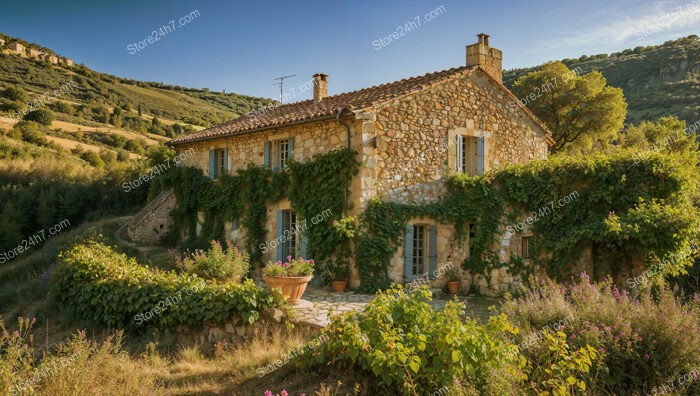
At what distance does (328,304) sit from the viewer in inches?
364

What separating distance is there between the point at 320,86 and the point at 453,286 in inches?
304

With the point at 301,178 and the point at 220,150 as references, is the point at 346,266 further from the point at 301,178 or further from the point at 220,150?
the point at 220,150

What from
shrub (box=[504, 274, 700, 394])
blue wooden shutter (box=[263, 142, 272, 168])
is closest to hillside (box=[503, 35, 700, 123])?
blue wooden shutter (box=[263, 142, 272, 168])

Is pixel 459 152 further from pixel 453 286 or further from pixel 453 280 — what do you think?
pixel 453 286

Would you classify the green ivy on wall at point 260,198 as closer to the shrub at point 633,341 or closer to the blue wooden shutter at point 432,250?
the blue wooden shutter at point 432,250

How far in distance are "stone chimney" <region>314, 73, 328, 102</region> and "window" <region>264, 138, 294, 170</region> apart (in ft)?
8.61

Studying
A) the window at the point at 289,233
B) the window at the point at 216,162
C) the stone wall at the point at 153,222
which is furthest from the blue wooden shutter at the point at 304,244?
the stone wall at the point at 153,222

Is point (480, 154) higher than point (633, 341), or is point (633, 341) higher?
point (480, 154)

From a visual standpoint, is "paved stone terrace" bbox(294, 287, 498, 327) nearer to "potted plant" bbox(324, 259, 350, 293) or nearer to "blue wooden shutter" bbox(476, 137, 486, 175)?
"potted plant" bbox(324, 259, 350, 293)

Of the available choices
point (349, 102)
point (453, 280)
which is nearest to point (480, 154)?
point (453, 280)

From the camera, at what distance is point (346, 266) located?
11.3m

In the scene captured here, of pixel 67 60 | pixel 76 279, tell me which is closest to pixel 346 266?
pixel 76 279

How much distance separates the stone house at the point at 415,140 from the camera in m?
11.2

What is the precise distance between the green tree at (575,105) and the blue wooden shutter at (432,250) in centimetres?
1282
